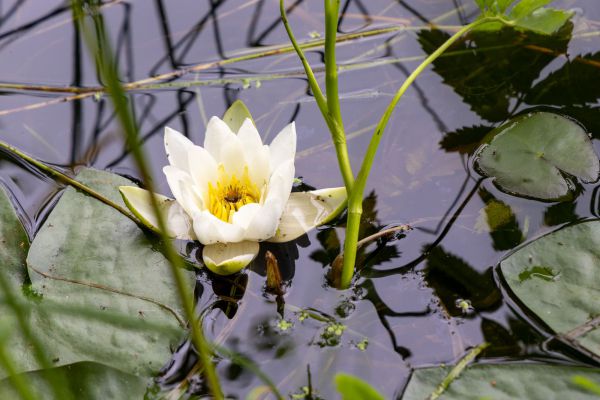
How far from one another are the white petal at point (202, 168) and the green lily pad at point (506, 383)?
706mm

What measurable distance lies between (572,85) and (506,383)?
120cm

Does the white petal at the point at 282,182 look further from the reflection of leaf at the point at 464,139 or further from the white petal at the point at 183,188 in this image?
the reflection of leaf at the point at 464,139

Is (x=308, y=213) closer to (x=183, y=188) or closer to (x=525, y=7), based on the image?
(x=183, y=188)

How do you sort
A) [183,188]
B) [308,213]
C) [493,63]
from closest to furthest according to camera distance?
[183,188] < [308,213] < [493,63]

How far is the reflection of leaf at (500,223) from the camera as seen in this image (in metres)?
→ 1.71

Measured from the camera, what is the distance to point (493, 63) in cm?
226

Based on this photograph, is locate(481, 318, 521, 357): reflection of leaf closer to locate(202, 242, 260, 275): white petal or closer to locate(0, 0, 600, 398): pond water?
locate(0, 0, 600, 398): pond water

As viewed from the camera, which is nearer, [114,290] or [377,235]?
[114,290]

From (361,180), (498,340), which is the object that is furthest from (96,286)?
(498,340)

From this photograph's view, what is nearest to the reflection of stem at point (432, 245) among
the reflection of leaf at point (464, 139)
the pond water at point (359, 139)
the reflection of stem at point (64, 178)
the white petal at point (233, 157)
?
the pond water at point (359, 139)

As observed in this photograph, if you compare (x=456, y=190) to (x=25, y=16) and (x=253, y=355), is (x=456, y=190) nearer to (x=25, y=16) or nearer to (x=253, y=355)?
(x=253, y=355)

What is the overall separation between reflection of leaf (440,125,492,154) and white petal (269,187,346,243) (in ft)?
1.62

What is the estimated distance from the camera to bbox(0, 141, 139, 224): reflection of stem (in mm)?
1745

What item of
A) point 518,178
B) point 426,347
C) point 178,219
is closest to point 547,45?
point 518,178
